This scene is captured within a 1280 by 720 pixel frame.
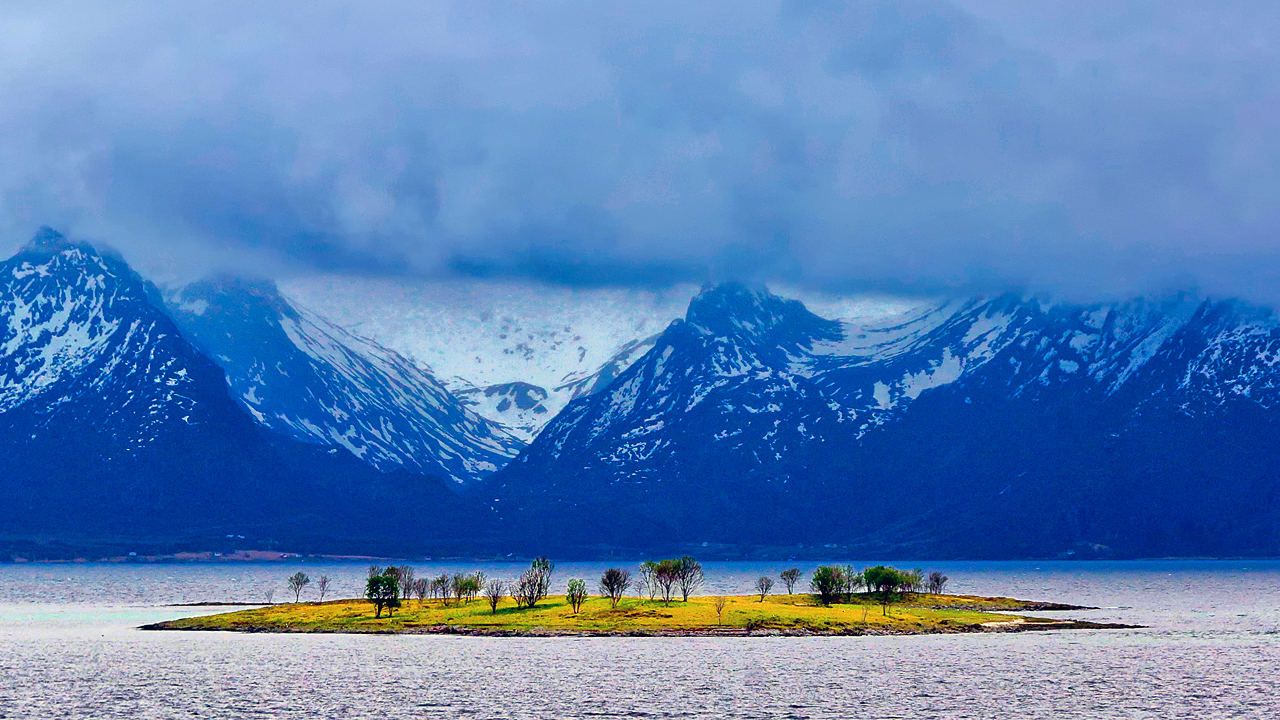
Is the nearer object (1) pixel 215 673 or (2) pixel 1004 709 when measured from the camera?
(2) pixel 1004 709

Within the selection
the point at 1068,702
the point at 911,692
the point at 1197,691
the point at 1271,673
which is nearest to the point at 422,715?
the point at 911,692

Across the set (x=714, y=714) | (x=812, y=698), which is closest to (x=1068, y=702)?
(x=812, y=698)

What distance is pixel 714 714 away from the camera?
15750 cm

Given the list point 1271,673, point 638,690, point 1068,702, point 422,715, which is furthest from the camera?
point 1271,673

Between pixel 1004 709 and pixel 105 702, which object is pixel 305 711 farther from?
pixel 1004 709

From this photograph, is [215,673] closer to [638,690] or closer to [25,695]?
[25,695]

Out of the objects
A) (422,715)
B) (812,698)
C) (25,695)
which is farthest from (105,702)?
(812,698)

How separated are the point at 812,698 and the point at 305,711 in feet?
176

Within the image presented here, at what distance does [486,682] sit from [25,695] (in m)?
51.5

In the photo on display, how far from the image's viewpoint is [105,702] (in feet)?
541

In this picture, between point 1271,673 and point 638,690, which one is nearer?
point 638,690

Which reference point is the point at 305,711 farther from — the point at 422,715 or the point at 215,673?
the point at 215,673

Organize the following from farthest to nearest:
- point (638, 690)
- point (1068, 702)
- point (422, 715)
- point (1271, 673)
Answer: point (1271, 673)
point (638, 690)
point (1068, 702)
point (422, 715)

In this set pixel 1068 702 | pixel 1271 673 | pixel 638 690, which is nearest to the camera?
pixel 1068 702
